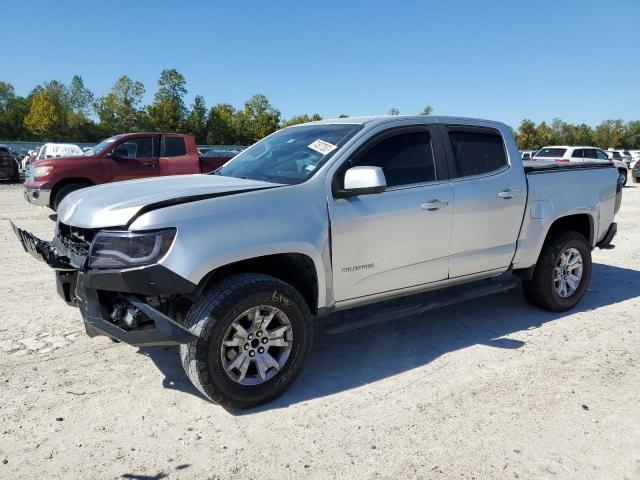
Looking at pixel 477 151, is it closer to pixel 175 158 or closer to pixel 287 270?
pixel 287 270

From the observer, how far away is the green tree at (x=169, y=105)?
217 feet

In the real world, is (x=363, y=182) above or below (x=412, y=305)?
above

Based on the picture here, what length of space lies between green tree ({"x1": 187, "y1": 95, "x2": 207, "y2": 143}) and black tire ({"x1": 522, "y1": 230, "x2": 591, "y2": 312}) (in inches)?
2776

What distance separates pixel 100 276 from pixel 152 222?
0.43 m

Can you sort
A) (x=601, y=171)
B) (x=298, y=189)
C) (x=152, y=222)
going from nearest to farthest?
(x=152, y=222) < (x=298, y=189) < (x=601, y=171)

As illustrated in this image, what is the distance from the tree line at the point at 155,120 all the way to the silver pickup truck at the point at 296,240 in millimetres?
56729

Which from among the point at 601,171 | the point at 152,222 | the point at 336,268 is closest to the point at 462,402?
the point at 336,268

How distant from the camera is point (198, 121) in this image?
238ft

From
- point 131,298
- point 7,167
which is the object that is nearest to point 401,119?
point 131,298

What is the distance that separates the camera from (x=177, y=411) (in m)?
3.15

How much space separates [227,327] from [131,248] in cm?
72

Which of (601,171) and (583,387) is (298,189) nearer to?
(583,387)

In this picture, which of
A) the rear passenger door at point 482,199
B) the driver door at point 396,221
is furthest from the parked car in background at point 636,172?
the driver door at point 396,221

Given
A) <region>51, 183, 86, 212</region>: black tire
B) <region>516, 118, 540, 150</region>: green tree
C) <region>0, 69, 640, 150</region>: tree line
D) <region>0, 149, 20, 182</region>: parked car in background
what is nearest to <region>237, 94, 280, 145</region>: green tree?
<region>0, 69, 640, 150</region>: tree line
